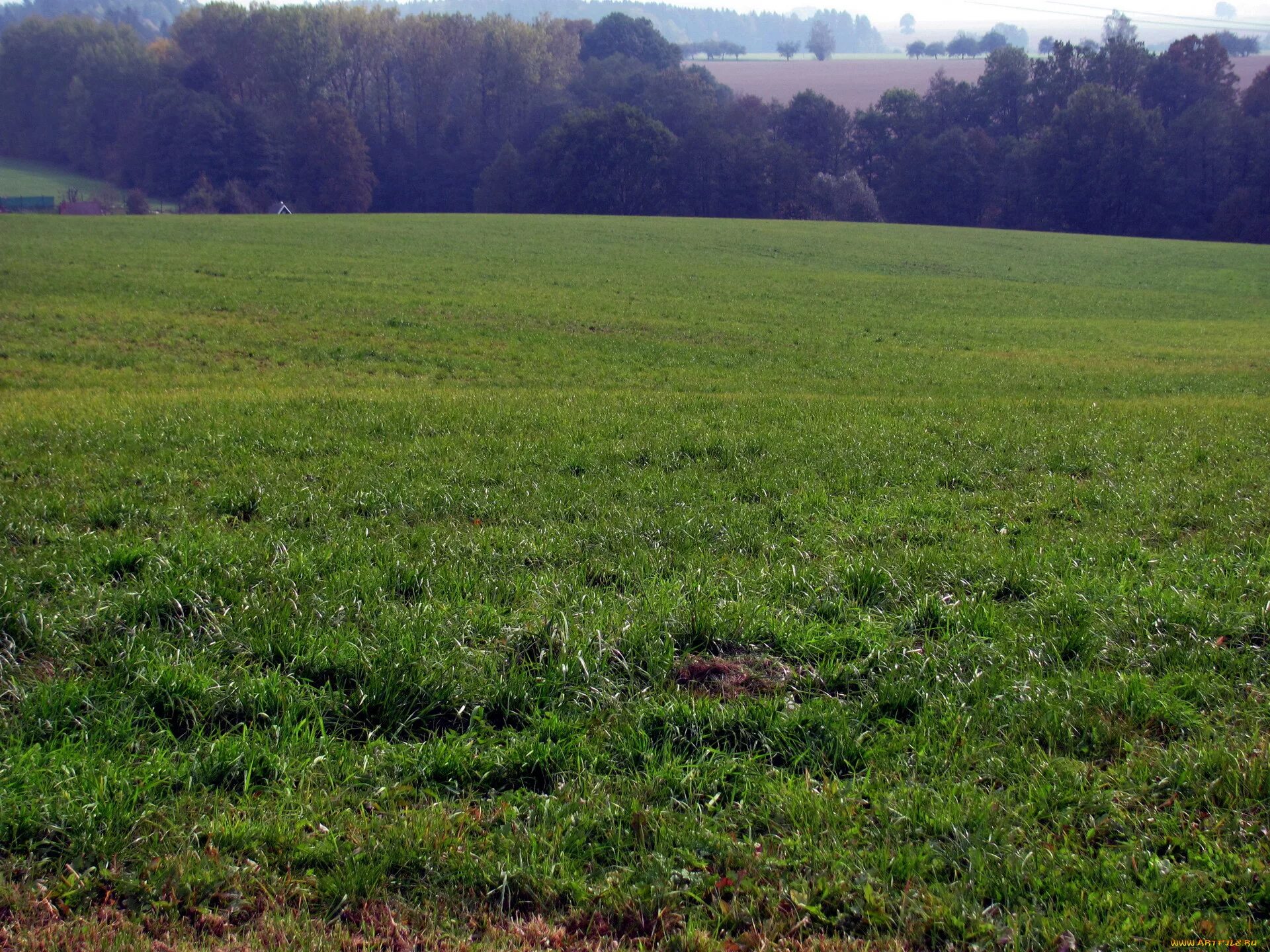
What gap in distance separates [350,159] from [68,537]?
10288 centimetres

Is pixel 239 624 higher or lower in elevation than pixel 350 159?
lower

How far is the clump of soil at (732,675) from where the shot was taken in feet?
16.3

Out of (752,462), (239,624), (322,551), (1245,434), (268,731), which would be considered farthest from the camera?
(1245,434)

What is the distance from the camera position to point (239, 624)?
5.36 m

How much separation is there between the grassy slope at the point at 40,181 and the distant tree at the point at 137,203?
744cm

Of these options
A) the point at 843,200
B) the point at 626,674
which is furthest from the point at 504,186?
the point at 626,674

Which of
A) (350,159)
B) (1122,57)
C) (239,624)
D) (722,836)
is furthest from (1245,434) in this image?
(1122,57)

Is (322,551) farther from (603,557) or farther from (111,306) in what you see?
(111,306)

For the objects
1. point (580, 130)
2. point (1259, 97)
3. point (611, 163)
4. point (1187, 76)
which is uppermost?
point (1187, 76)

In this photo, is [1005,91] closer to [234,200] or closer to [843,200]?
[843,200]

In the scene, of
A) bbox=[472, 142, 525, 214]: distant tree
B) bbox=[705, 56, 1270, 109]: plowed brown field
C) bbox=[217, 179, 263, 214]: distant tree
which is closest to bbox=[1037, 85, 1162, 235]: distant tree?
bbox=[705, 56, 1270, 109]: plowed brown field

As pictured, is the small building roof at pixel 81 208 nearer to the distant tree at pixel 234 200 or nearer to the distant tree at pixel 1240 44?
the distant tree at pixel 234 200

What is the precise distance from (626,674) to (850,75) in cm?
18288

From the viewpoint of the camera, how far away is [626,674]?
5.07 m
